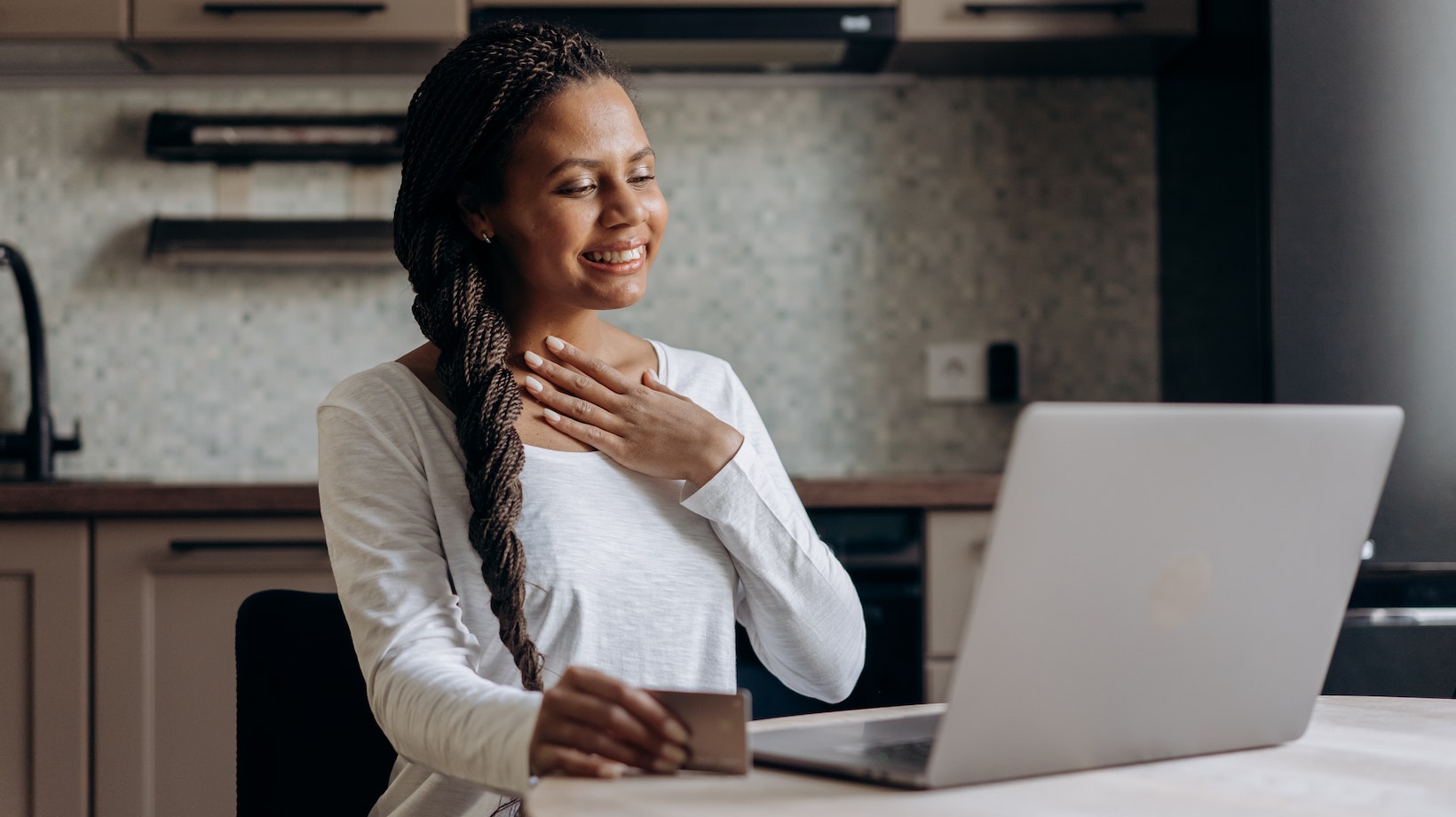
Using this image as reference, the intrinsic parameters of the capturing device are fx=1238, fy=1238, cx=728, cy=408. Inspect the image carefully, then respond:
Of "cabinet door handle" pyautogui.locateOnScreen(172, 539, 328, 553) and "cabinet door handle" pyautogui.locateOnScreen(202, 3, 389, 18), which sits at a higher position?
"cabinet door handle" pyautogui.locateOnScreen(202, 3, 389, 18)

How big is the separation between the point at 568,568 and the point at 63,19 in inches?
66.3

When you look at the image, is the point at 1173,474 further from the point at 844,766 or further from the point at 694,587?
the point at 694,587

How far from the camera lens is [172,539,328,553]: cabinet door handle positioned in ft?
6.30

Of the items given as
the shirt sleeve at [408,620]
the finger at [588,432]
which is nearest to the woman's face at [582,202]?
→ the finger at [588,432]

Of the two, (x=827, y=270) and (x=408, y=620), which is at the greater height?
(x=827, y=270)

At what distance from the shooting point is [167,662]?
1913mm

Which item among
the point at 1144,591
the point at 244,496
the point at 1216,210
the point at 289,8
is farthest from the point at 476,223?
the point at 1216,210

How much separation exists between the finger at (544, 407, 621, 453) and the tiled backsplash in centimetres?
139

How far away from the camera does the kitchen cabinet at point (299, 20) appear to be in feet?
7.06

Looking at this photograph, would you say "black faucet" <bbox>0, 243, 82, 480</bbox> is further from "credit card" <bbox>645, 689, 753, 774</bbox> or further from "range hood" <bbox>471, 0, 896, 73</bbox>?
"credit card" <bbox>645, 689, 753, 774</bbox>

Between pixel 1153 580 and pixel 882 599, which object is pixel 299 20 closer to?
pixel 882 599

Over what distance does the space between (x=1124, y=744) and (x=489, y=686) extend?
1.32 ft

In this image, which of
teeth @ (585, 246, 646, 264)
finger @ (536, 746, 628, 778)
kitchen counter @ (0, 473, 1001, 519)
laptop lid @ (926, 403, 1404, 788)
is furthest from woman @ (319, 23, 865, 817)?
kitchen counter @ (0, 473, 1001, 519)

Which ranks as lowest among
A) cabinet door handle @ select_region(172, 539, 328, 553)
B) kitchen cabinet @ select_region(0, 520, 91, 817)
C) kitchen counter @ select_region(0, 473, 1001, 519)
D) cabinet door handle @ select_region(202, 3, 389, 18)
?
kitchen cabinet @ select_region(0, 520, 91, 817)
